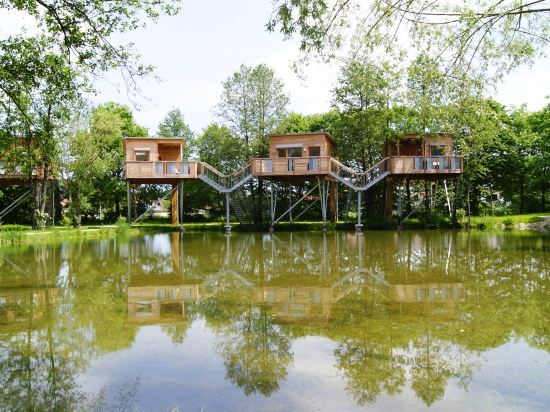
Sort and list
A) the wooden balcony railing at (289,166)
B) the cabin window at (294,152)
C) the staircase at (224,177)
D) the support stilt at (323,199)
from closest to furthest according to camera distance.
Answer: the wooden balcony railing at (289,166) → the support stilt at (323,199) → the staircase at (224,177) → the cabin window at (294,152)

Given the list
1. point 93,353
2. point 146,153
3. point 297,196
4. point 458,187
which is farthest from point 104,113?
point 93,353

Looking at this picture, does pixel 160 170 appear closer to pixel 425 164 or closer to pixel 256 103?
pixel 256 103

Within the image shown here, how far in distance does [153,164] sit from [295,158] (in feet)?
29.3

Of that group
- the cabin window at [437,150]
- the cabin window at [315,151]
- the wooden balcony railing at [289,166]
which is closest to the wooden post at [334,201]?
the cabin window at [315,151]

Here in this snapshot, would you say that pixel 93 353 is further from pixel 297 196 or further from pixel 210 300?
pixel 297 196

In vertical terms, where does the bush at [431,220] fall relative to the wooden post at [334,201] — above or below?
below

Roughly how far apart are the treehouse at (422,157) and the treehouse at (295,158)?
4095mm

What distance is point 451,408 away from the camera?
380cm

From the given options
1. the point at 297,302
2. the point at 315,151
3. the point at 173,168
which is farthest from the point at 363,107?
the point at 297,302

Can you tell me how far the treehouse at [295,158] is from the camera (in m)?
28.6

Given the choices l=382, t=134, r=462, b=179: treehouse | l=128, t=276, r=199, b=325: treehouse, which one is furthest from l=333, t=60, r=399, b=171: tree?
l=128, t=276, r=199, b=325: treehouse

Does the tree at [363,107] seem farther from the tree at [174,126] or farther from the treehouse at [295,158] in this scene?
the tree at [174,126]

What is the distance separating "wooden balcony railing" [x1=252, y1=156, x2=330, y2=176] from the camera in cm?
2859

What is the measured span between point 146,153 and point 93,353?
27625mm
